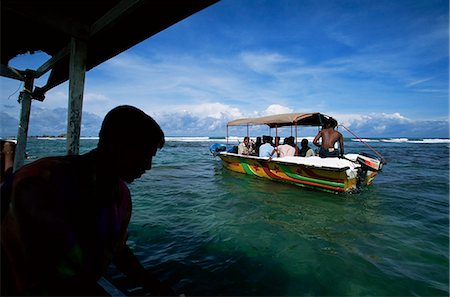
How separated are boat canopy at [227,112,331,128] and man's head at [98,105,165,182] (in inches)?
349

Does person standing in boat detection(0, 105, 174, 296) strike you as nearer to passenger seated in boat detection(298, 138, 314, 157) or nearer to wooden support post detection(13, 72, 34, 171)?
wooden support post detection(13, 72, 34, 171)

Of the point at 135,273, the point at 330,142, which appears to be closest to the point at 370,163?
the point at 330,142

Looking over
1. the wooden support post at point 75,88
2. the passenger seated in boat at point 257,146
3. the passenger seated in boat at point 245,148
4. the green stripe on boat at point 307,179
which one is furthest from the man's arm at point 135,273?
the passenger seated in boat at point 257,146

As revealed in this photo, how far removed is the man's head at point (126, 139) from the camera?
1357 mm

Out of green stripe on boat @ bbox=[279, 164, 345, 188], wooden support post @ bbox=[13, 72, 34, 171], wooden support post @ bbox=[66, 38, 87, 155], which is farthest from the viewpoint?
green stripe on boat @ bbox=[279, 164, 345, 188]

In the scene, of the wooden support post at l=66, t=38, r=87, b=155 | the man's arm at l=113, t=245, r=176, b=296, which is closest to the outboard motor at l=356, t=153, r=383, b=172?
the man's arm at l=113, t=245, r=176, b=296

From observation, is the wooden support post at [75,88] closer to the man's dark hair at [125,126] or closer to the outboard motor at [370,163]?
the man's dark hair at [125,126]

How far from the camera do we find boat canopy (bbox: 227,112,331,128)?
32.2ft

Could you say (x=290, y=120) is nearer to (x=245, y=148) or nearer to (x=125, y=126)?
(x=245, y=148)

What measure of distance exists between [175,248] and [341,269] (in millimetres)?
2864

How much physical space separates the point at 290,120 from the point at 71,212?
943cm

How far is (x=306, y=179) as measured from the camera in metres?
9.10

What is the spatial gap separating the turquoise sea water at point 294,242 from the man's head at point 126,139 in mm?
2693

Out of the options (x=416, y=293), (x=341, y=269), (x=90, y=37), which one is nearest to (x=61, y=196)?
(x=90, y=37)
